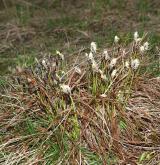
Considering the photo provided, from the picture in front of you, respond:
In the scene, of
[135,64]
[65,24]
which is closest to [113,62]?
[135,64]

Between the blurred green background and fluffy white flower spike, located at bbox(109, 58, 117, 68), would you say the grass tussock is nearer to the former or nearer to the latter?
fluffy white flower spike, located at bbox(109, 58, 117, 68)

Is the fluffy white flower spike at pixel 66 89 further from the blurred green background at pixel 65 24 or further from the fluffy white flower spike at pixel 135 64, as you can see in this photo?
the blurred green background at pixel 65 24

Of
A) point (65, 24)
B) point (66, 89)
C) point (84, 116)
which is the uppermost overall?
point (66, 89)

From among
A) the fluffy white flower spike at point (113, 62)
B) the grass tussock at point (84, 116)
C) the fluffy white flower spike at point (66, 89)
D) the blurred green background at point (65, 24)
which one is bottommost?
the blurred green background at point (65, 24)

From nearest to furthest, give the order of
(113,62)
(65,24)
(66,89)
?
(66,89) → (113,62) → (65,24)

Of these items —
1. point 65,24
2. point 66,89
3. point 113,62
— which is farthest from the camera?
point 65,24

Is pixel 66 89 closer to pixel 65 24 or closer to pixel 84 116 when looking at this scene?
pixel 84 116

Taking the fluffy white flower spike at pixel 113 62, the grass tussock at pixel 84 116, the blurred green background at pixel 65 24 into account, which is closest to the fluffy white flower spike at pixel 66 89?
the grass tussock at pixel 84 116

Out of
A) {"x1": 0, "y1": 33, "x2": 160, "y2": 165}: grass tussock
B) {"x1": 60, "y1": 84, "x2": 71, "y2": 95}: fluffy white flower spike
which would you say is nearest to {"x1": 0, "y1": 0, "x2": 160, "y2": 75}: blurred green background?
{"x1": 0, "y1": 33, "x2": 160, "y2": 165}: grass tussock
